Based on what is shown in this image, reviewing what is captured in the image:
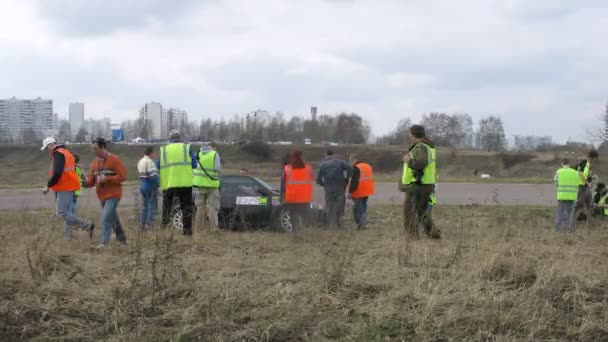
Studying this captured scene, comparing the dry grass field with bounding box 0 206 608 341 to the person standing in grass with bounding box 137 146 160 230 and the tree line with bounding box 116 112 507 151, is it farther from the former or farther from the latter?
the tree line with bounding box 116 112 507 151

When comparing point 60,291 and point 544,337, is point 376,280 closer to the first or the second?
point 544,337

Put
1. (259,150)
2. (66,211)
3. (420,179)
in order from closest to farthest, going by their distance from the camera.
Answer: (420,179) < (66,211) < (259,150)

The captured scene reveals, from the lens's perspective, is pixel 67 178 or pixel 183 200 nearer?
pixel 67 178

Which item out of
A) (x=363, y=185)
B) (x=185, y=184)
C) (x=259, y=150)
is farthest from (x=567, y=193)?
(x=259, y=150)

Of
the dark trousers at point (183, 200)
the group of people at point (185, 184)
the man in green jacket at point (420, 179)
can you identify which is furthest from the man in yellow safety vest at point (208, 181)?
the man in green jacket at point (420, 179)

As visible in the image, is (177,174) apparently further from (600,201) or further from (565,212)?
(600,201)

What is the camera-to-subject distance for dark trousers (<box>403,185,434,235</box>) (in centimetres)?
741

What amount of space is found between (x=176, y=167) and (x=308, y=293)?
427cm

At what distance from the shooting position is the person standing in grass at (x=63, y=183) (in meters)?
7.70

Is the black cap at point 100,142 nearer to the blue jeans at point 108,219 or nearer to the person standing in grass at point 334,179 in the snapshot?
the blue jeans at point 108,219

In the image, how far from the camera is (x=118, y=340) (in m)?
3.84

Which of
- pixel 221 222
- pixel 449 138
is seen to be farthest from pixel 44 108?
pixel 221 222

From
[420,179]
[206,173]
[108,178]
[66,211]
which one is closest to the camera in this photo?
[108,178]

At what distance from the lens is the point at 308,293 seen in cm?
468
